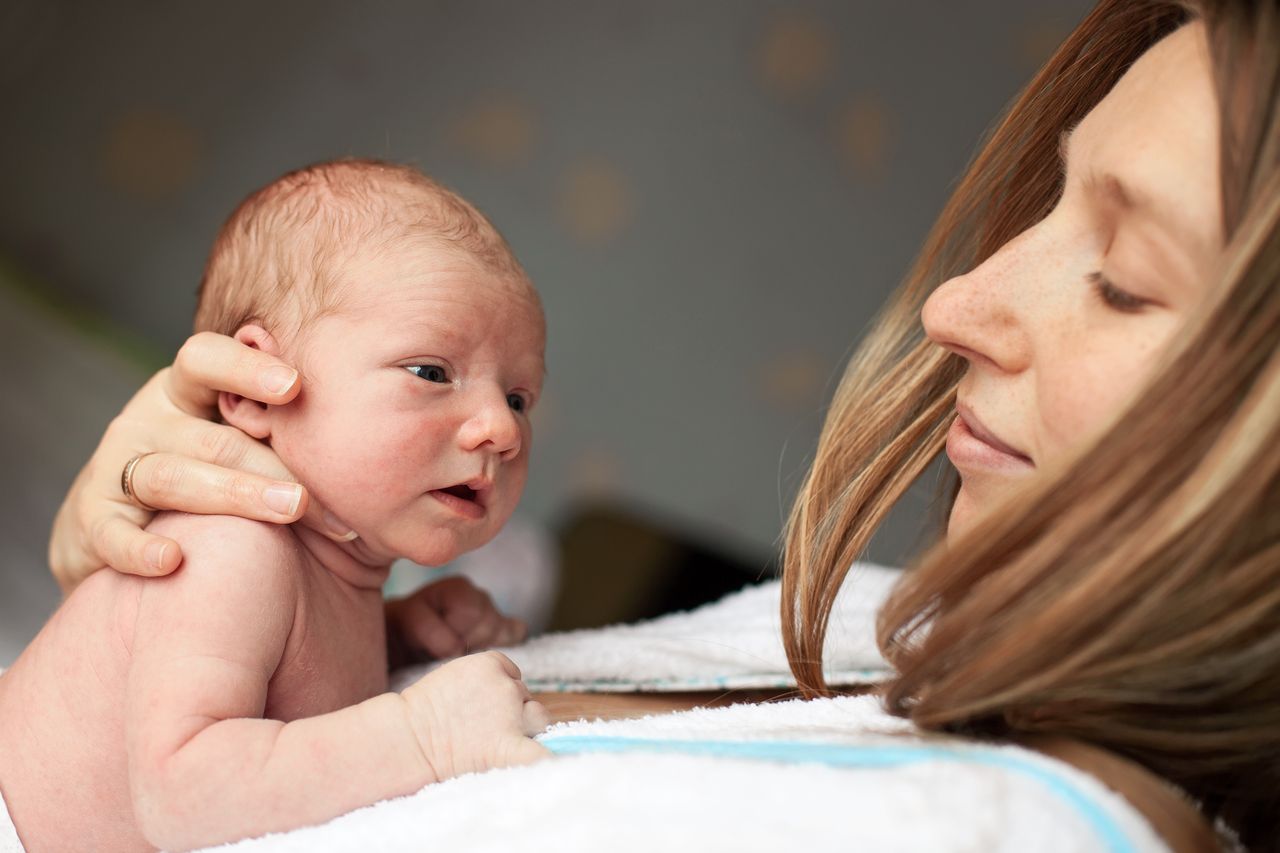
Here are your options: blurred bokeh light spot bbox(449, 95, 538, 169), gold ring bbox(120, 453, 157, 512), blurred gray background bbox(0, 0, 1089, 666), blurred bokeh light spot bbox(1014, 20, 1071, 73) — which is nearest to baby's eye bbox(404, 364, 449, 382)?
gold ring bbox(120, 453, 157, 512)

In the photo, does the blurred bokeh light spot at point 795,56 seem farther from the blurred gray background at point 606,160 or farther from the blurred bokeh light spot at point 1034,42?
the blurred bokeh light spot at point 1034,42

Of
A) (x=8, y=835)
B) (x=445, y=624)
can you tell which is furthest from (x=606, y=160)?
(x=8, y=835)

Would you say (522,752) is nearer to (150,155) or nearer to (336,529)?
(336,529)

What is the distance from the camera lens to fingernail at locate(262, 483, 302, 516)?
857 mm

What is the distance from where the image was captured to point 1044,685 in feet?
2.09

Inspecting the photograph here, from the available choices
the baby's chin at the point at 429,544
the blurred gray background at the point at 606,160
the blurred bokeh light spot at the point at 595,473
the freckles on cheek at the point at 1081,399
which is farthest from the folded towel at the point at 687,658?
the blurred bokeh light spot at the point at 595,473

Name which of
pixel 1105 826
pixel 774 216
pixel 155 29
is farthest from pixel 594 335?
pixel 1105 826

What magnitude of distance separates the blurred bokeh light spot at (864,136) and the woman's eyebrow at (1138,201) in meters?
2.47

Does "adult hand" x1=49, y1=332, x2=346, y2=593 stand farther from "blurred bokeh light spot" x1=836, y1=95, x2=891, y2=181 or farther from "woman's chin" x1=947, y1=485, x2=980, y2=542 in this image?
"blurred bokeh light spot" x1=836, y1=95, x2=891, y2=181

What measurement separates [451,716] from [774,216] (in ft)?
8.31

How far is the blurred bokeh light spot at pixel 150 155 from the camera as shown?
277cm

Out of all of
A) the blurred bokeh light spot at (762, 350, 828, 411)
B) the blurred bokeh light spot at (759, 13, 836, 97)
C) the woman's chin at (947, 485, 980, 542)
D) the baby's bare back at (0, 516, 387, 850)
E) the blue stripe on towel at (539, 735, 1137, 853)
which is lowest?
the blurred bokeh light spot at (762, 350, 828, 411)

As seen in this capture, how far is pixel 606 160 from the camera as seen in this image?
305 cm

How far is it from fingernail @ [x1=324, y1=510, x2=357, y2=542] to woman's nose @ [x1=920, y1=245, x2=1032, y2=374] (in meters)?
0.48
